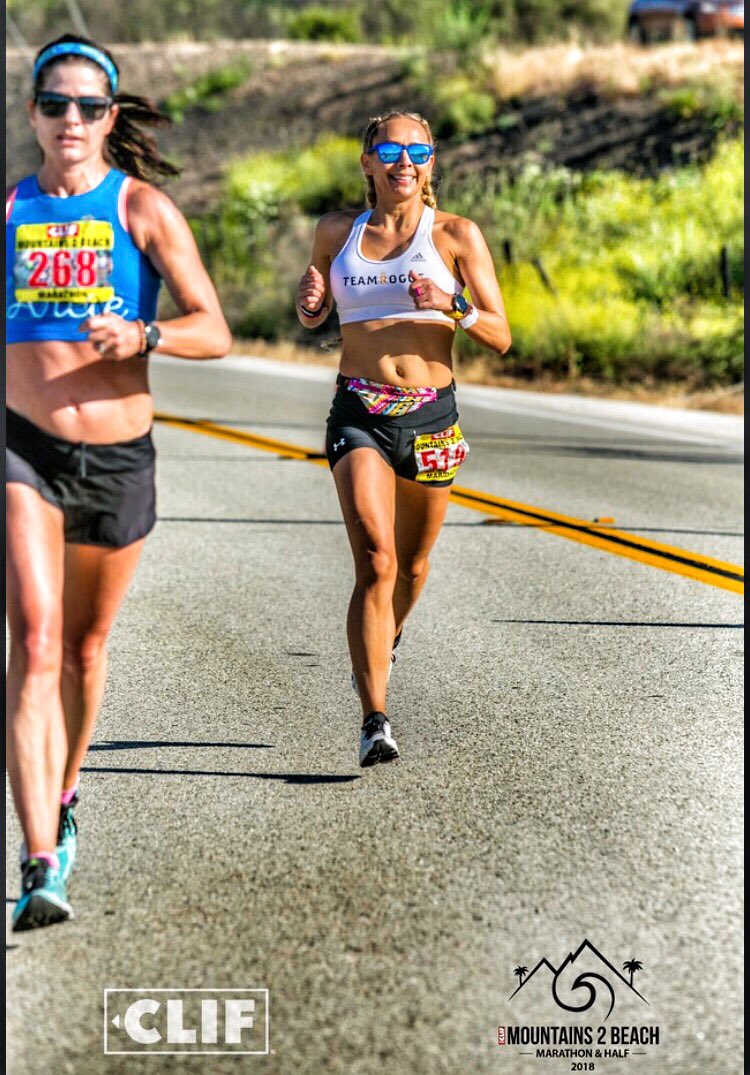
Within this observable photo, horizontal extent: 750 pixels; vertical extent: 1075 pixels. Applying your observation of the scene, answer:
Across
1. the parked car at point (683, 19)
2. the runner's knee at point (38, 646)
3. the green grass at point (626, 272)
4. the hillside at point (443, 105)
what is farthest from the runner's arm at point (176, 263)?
the parked car at point (683, 19)

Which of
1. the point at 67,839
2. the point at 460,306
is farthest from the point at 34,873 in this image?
the point at 460,306

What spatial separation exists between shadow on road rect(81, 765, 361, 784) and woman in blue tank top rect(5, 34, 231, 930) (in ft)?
4.02

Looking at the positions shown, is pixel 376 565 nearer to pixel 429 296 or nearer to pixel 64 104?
pixel 429 296

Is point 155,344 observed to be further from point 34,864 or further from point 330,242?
point 330,242

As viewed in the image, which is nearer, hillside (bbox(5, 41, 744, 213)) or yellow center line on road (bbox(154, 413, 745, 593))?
yellow center line on road (bbox(154, 413, 745, 593))

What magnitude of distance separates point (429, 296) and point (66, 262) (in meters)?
1.52

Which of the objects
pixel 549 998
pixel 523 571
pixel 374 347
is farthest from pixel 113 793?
pixel 523 571

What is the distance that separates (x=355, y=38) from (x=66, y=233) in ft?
209

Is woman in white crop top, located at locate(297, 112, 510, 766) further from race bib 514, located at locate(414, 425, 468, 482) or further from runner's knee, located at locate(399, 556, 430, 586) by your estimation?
runner's knee, located at locate(399, 556, 430, 586)

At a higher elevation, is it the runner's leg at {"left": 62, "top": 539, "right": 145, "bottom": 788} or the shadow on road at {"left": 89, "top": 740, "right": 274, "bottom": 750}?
the runner's leg at {"left": 62, "top": 539, "right": 145, "bottom": 788}

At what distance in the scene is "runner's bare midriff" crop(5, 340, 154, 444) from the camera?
4207mm

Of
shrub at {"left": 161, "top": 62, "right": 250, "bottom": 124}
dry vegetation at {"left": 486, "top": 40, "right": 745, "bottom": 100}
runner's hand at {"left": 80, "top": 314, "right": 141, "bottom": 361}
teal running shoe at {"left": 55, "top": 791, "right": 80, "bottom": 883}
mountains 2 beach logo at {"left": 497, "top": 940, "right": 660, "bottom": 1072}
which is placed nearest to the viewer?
mountains 2 beach logo at {"left": 497, "top": 940, "right": 660, "bottom": 1072}

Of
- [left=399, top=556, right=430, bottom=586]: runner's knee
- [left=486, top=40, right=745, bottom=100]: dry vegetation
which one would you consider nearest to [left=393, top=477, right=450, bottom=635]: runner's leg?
[left=399, top=556, right=430, bottom=586]: runner's knee

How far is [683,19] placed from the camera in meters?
43.2
